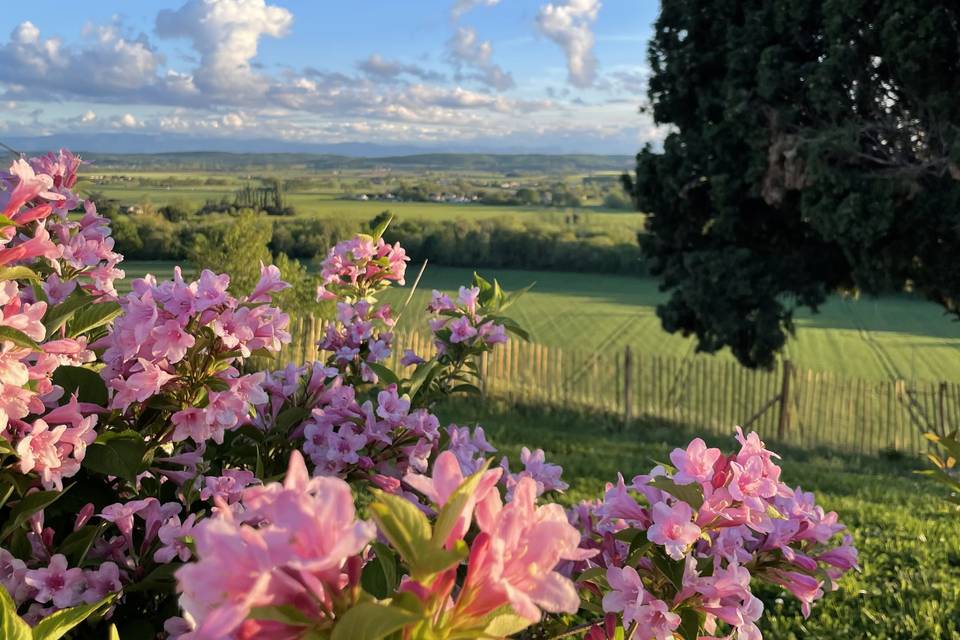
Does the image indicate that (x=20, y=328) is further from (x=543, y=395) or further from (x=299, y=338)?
(x=543, y=395)

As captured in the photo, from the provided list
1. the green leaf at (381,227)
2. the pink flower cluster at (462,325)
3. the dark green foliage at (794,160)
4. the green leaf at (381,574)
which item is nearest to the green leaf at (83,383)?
the green leaf at (381,574)

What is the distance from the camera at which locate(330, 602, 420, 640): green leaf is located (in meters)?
0.50

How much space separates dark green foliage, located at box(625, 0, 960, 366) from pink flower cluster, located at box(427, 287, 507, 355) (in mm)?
10057

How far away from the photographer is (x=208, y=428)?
1.20 m

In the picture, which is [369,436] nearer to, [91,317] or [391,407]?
[391,407]

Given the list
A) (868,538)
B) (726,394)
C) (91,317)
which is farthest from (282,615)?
(726,394)

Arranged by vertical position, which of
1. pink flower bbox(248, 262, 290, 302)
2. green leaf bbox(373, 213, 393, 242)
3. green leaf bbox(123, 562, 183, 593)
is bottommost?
green leaf bbox(123, 562, 183, 593)

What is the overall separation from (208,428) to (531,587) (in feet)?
2.61

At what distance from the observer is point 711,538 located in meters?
1.18

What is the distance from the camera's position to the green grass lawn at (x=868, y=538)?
3.40 metres

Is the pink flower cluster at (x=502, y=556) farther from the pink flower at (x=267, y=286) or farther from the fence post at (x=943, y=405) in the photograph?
the fence post at (x=943, y=405)

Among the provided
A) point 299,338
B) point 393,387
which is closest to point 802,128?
point 299,338

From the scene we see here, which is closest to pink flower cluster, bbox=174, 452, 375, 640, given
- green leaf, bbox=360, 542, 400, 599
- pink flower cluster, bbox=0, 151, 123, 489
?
green leaf, bbox=360, 542, 400, 599

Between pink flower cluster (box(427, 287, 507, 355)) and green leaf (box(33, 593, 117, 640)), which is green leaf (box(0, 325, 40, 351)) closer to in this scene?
green leaf (box(33, 593, 117, 640))
